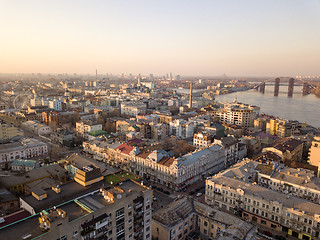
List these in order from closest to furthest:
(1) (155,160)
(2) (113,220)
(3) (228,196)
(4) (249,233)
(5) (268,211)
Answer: (2) (113,220) < (4) (249,233) < (5) (268,211) < (3) (228,196) < (1) (155,160)

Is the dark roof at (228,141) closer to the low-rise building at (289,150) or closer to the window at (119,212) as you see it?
the low-rise building at (289,150)

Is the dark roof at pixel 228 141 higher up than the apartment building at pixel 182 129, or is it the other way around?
the dark roof at pixel 228 141

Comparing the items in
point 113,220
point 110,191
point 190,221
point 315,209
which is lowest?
point 190,221

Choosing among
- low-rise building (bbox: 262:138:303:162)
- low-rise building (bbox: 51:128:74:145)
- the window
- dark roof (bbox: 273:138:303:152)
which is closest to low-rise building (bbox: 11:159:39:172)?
low-rise building (bbox: 51:128:74:145)

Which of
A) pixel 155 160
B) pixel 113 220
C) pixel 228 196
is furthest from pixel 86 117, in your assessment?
pixel 113 220

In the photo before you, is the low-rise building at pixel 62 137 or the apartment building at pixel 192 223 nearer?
the apartment building at pixel 192 223

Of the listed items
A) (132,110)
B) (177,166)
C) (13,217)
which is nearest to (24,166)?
(13,217)

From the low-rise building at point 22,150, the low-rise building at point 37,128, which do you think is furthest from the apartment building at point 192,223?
the low-rise building at point 37,128

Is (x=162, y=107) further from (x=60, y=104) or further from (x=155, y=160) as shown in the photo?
(x=155, y=160)

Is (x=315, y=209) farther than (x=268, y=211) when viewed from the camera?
No

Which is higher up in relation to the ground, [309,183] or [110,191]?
[110,191]
